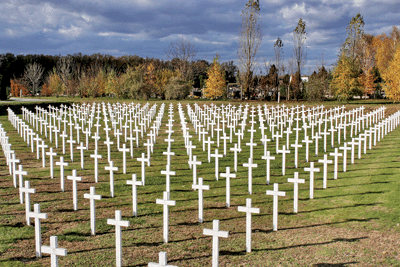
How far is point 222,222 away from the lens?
678cm

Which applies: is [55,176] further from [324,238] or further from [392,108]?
[392,108]

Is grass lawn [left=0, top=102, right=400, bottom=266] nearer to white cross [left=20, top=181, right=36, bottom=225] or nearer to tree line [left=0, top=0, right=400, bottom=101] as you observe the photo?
white cross [left=20, top=181, right=36, bottom=225]

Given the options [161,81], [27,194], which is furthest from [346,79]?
[27,194]

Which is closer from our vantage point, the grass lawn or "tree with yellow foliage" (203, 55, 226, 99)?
the grass lawn

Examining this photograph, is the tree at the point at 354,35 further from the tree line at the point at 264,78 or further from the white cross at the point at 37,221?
the white cross at the point at 37,221

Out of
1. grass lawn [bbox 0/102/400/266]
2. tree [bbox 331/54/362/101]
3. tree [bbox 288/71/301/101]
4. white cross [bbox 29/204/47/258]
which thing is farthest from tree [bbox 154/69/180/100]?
white cross [bbox 29/204/47/258]

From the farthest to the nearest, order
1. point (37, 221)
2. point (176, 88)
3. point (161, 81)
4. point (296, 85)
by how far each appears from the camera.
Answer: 1. point (161, 81)
2. point (296, 85)
3. point (176, 88)
4. point (37, 221)

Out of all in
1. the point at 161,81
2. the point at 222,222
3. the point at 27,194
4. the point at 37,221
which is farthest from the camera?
the point at 161,81

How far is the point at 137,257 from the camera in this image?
17.0 feet

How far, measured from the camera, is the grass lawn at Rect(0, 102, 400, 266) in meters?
5.17

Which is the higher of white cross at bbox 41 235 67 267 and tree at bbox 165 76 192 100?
tree at bbox 165 76 192 100

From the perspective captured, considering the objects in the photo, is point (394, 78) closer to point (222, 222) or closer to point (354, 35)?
point (354, 35)

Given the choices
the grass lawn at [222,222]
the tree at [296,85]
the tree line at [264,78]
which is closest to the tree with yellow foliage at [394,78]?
the tree line at [264,78]

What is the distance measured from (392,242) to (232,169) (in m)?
6.39
